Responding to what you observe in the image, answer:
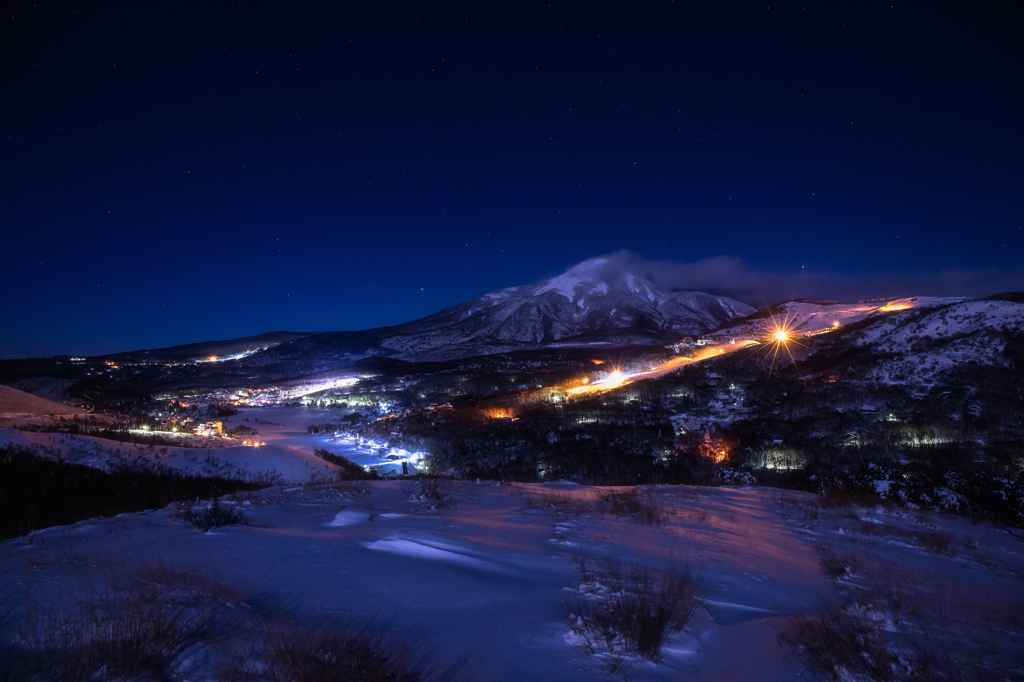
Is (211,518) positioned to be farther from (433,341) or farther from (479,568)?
(433,341)

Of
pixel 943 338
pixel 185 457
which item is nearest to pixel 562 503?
pixel 185 457

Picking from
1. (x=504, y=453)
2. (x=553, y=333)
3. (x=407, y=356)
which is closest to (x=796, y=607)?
(x=504, y=453)

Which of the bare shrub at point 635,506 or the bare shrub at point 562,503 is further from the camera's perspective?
the bare shrub at point 562,503

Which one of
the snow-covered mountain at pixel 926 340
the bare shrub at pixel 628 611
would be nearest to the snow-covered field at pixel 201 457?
the bare shrub at pixel 628 611

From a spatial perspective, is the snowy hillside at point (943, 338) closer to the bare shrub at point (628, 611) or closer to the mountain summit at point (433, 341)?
the bare shrub at point (628, 611)

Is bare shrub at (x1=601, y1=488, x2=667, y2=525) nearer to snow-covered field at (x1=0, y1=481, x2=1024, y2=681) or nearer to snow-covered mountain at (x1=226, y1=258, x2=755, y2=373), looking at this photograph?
snow-covered field at (x1=0, y1=481, x2=1024, y2=681)

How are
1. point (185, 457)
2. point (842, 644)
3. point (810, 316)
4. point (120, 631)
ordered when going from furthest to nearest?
point (810, 316) < point (185, 457) < point (842, 644) < point (120, 631)
